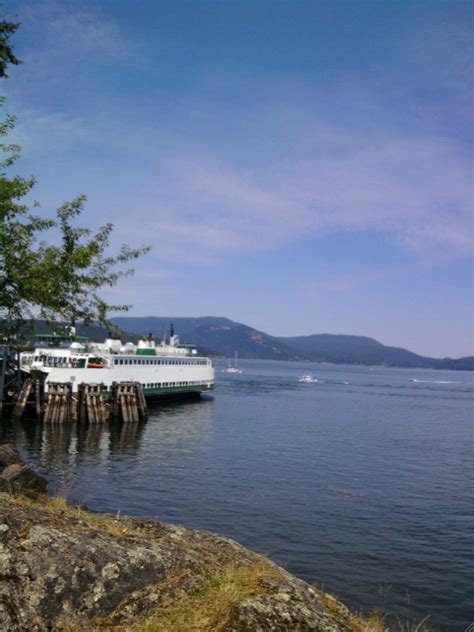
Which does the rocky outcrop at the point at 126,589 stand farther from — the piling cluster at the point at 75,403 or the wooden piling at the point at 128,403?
→ the wooden piling at the point at 128,403

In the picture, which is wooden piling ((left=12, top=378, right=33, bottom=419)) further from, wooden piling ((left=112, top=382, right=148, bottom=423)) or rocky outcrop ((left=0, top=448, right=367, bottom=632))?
rocky outcrop ((left=0, top=448, right=367, bottom=632))

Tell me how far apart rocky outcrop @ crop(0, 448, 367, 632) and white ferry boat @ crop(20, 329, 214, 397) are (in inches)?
1650

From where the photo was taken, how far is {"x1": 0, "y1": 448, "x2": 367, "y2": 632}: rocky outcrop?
6.05 metres

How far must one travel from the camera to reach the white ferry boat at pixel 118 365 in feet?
189

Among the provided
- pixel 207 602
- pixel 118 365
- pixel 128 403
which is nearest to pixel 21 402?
pixel 128 403

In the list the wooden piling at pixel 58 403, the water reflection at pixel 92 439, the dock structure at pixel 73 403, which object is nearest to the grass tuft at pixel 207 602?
the water reflection at pixel 92 439

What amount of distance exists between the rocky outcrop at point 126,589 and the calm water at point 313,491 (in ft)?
36.0

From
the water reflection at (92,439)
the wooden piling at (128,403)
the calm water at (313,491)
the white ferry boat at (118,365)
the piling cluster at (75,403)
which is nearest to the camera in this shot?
the calm water at (313,491)

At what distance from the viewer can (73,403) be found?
53125mm

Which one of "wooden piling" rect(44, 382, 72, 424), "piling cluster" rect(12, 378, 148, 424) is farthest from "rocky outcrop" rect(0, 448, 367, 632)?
"piling cluster" rect(12, 378, 148, 424)

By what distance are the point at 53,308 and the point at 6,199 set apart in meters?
3.26

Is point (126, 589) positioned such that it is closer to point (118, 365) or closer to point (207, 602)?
point (207, 602)

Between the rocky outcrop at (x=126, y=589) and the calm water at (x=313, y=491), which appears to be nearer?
the rocky outcrop at (x=126, y=589)

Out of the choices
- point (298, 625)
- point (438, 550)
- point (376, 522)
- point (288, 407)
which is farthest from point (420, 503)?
point (288, 407)
